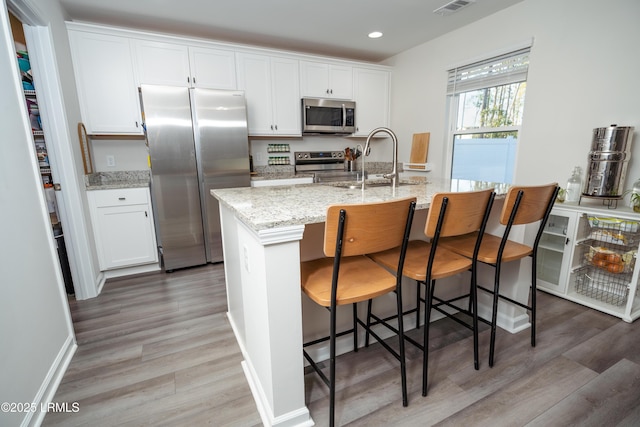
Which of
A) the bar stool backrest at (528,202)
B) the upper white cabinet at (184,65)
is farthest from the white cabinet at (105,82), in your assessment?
the bar stool backrest at (528,202)

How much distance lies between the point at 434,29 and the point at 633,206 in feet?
8.28

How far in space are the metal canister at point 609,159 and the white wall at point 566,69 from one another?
0.15 metres

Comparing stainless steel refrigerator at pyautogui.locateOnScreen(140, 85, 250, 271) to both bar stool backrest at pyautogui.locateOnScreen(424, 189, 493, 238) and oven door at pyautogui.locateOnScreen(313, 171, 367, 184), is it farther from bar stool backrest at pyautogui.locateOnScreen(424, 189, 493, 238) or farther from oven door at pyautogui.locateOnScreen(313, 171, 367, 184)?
bar stool backrest at pyautogui.locateOnScreen(424, 189, 493, 238)

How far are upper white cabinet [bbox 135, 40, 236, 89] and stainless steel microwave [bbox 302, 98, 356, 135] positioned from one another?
0.94 meters

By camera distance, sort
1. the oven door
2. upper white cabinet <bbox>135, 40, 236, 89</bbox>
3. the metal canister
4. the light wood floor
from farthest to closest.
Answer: the oven door → upper white cabinet <bbox>135, 40, 236, 89</bbox> → the metal canister → the light wood floor

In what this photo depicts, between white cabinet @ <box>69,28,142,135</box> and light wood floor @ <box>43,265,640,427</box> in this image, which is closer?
light wood floor @ <box>43,265,640,427</box>

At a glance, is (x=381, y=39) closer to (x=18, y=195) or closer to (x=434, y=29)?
(x=434, y=29)

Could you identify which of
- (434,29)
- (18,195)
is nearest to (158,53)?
(18,195)

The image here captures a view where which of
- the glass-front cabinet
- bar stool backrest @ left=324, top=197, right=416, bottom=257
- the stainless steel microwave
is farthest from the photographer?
the stainless steel microwave

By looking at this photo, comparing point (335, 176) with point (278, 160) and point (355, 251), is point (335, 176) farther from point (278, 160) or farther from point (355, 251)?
point (355, 251)

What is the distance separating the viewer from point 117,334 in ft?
6.51

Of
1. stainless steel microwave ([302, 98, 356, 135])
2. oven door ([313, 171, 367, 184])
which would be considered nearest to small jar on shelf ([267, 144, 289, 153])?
stainless steel microwave ([302, 98, 356, 135])

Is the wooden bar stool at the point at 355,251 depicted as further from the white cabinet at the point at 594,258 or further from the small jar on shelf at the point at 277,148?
the small jar on shelf at the point at 277,148

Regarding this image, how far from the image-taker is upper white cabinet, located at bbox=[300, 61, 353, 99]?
373 cm
